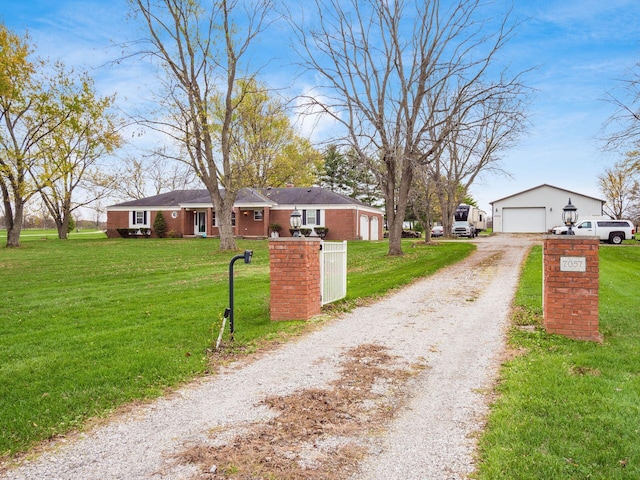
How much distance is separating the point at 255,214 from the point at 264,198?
153cm

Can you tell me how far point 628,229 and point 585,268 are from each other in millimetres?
25193

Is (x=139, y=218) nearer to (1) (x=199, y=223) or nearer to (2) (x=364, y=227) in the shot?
(1) (x=199, y=223)

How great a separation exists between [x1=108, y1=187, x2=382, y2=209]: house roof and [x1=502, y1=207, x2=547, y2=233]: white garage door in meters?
13.5

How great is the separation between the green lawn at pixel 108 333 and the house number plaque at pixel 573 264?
3.65m

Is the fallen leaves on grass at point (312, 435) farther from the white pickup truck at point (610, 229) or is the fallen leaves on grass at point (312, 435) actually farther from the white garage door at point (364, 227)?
the white garage door at point (364, 227)

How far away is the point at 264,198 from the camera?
115 ft

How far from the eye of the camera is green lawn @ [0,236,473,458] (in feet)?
12.8

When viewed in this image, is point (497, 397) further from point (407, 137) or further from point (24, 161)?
point (24, 161)

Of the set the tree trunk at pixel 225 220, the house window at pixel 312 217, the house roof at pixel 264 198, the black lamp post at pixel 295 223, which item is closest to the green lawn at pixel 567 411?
the black lamp post at pixel 295 223

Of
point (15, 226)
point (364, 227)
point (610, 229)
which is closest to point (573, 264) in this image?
point (610, 229)

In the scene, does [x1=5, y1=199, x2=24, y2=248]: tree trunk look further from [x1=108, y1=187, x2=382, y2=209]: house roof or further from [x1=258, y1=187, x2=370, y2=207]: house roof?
[x1=258, y1=187, x2=370, y2=207]: house roof

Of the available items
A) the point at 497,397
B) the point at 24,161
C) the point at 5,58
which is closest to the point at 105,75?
the point at 5,58

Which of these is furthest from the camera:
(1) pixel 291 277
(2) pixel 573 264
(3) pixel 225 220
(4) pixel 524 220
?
(4) pixel 524 220

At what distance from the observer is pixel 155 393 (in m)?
4.18
